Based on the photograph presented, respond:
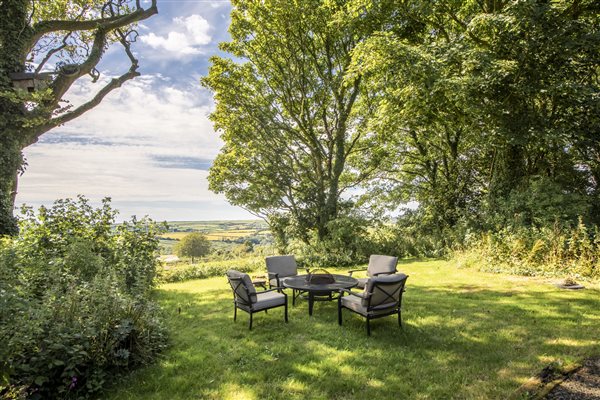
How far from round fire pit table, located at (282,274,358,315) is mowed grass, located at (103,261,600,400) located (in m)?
0.39

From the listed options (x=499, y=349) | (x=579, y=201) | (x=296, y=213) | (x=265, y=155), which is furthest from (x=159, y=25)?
(x=579, y=201)

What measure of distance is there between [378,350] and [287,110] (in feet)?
42.7

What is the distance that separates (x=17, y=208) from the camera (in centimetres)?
681

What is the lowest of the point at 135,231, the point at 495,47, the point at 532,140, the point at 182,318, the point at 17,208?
the point at 182,318

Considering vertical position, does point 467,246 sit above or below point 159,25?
below

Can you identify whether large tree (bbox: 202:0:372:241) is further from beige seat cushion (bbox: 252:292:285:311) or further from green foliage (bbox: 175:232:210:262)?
green foliage (bbox: 175:232:210:262)

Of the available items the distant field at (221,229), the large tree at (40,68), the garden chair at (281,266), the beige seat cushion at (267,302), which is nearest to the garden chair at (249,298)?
the beige seat cushion at (267,302)

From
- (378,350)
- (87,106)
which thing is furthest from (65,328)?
(87,106)

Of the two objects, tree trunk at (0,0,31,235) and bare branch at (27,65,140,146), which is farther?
bare branch at (27,65,140,146)

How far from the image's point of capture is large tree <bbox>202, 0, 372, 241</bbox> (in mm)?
13445

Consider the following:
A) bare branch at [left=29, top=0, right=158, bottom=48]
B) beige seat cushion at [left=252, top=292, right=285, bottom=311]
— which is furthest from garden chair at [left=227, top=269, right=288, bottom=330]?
bare branch at [left=29, top=0, right=158, bottom=48]

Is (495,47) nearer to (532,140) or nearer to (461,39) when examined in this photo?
(461,39)

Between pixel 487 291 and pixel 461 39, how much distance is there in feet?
30.1

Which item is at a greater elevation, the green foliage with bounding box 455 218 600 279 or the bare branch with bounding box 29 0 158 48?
the bare branch with bounding box 29 0 158 48
